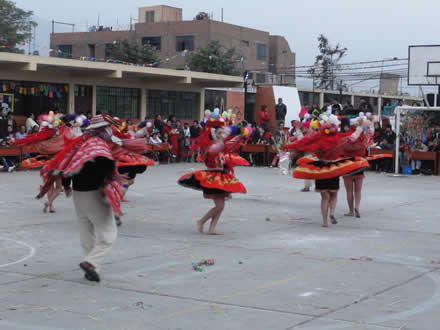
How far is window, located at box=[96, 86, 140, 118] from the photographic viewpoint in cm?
2830

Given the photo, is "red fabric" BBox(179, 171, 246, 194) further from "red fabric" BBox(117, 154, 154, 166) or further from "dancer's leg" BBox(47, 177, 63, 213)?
"dancer's leg" BBox(47, 177, 63, 213)

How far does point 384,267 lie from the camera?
7828 mm

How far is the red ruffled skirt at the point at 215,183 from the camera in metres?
9.82

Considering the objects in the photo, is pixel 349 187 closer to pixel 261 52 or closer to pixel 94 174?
pixel 94 174

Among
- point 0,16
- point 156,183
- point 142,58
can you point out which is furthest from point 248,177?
point 0,16

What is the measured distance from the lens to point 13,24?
55.2 m

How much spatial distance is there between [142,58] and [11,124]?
2560cm

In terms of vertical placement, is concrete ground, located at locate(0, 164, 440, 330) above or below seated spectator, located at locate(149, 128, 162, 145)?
below

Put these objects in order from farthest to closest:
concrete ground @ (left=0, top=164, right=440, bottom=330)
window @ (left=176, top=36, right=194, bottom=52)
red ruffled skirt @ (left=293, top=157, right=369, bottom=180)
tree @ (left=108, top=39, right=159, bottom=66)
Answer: window @ (left=176, top=36, right=194, bottom=52), tree @ (left=108, top=39, right=159, bottom=66), red ruffled skirt @ (left=293, top=157, right=369, bottom=180), concrete ground @ (left=0, top=164, right=440, bottom=330)

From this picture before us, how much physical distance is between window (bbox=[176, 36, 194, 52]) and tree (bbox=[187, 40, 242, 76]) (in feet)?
14.9

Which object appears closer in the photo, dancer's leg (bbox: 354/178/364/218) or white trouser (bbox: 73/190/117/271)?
white trouser (bbox: 73/190/117/271)

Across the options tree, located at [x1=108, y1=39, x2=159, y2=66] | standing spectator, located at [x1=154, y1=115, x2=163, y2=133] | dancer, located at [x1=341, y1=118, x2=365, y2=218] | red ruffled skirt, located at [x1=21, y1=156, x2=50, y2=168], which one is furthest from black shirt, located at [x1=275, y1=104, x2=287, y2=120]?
tree, located at [x1=108, y1=39, x2=159, y2=66]

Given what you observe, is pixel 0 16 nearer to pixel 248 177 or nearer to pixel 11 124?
pixel 11 124

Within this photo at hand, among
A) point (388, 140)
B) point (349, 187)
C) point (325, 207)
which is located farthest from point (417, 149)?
point (325, 207)
